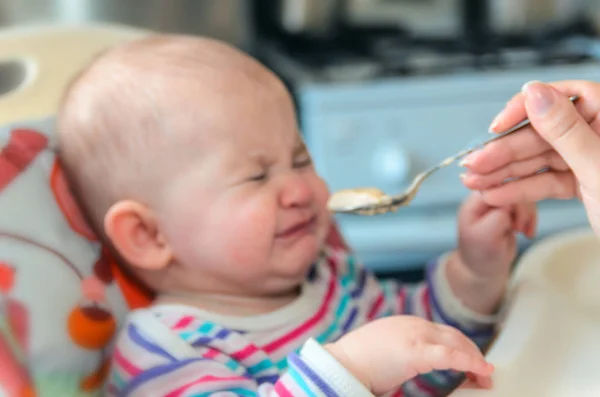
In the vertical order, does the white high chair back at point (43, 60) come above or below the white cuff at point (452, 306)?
above

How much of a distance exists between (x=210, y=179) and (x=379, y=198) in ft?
0.52

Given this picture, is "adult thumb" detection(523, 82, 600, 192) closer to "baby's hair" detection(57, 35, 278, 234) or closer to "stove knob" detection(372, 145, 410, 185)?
"baby's hair" detection(57, 35, 278, 234)

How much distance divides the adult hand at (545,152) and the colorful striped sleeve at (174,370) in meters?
0.22

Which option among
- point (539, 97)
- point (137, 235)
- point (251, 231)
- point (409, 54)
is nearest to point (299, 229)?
point (251, 231)

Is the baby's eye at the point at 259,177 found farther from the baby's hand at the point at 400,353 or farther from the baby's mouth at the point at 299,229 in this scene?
the baby's hand at the point at 400,353

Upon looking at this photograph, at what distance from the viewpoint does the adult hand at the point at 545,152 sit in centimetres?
53

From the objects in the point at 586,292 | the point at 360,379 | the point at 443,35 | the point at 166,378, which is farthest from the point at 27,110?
the point at 443,35

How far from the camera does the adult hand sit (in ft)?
1.75

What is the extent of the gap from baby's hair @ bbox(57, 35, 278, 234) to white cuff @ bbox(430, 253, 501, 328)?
278 mm

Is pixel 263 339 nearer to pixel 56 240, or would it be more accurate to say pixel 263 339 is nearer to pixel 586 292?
pixel 56 240

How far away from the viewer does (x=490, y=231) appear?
729 millimetres

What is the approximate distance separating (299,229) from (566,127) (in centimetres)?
27

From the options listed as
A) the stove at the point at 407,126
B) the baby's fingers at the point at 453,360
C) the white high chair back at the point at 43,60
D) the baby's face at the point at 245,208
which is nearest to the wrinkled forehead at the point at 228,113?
the baby's face at the point at 245,208

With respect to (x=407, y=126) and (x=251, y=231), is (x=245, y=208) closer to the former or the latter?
(x=251, y=231)
